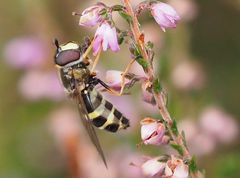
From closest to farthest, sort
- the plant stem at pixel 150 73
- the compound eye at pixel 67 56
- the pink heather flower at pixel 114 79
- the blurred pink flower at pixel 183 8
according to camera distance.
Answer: the plant stem at pixel 150 73
the pink heather flower at pixel 114 79
the compound eye at pixel 67 56
the blurred pink flower at pixel 183 8

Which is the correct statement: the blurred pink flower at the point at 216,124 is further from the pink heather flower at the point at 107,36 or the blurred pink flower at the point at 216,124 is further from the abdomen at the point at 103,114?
the pink heather flower at the point at 107,36

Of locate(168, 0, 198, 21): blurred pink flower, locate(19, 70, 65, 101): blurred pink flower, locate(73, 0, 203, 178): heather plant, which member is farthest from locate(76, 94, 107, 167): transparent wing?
locate(19, 70, 65, 101): blurred pink flower

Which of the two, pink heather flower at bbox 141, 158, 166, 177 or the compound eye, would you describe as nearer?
pink heather flower at bbox 141, 158, 166, 177

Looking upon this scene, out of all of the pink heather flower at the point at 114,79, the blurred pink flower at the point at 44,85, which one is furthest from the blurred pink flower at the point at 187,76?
the pink heather flower at the point at 114,79

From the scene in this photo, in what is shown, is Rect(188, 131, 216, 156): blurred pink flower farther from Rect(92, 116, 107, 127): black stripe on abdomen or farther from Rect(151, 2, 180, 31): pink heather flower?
Rect(151, 2, 180, 31): pink heather flower

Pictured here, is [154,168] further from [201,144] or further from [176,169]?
[201,144]

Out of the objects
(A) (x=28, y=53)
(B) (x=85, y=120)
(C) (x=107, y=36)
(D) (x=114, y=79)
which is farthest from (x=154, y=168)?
(A) (x=28, y=53)

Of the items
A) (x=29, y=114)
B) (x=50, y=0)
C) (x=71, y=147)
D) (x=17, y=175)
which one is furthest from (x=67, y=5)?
(x=71, y=147)
